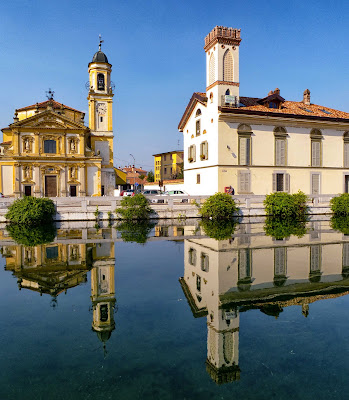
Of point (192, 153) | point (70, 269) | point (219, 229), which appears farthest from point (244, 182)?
point (70, 269)

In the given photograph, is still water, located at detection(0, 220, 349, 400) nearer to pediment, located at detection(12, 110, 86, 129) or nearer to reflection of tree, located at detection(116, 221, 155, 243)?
reflection of tree, located at detection(116, 221, 155, 243)

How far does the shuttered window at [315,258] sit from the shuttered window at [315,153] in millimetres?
19420

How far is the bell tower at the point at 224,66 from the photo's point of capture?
1145 inches

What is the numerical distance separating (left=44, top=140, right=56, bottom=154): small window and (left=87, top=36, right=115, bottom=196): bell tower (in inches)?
170

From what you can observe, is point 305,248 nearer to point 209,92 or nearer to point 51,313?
point 51,313

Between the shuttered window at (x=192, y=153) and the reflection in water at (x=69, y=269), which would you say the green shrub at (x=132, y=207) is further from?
the shuttered window at (x=192, y=153)

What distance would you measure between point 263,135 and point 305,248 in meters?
17.9

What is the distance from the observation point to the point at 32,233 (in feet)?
61.3

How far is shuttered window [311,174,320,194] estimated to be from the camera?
31.8 metres

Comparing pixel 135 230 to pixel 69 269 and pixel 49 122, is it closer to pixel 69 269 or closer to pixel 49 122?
pixel 69 269

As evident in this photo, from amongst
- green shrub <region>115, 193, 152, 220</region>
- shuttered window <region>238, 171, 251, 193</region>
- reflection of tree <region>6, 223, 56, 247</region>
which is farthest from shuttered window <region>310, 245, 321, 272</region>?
shuttered window <region>238, 171, 251, 193</region>

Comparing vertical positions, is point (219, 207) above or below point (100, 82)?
below

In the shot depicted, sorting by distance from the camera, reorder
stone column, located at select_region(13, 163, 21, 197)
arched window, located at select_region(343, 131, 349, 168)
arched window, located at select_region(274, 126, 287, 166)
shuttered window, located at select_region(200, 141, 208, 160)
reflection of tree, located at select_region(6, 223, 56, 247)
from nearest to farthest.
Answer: reflection of tree, located at select_region(6, 223, 56, 247) < arched window, located at select_region(274, 126, 287, 166) < shuttered window, located at select_region(200, 141, 208, 160) < arched window, located at select_region(343, 131, 349, 168) < stone column, located at select_region(13, 163, 21, 197)

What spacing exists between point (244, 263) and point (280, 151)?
2148cm
